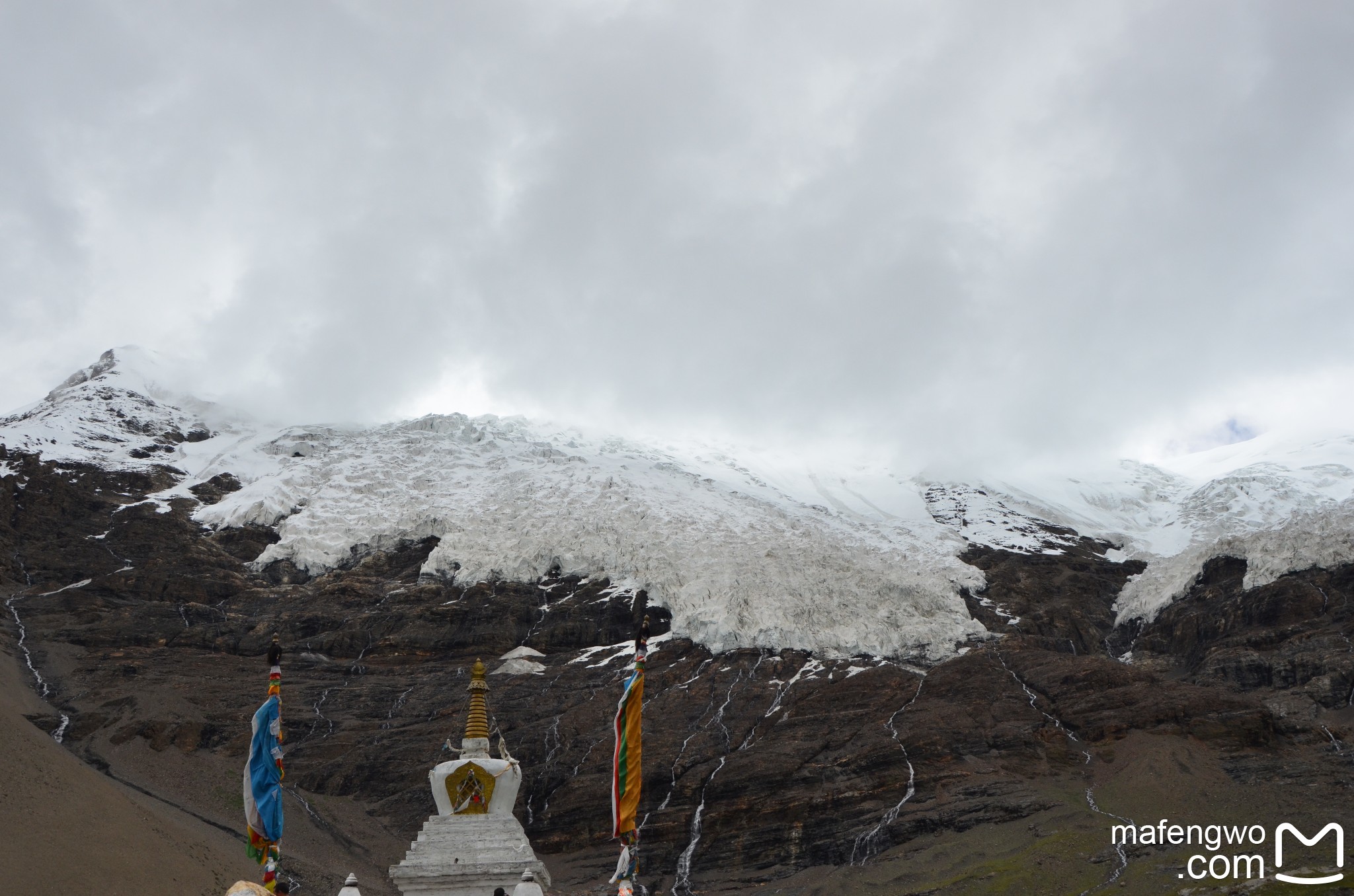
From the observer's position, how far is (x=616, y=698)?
108500mm

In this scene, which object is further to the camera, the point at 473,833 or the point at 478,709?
the point at 478,709

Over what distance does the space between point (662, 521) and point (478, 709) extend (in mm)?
93881

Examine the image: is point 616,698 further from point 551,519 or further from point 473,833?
point 473,833

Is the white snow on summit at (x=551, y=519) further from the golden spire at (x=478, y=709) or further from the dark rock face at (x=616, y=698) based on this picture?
the golden spire at (x=478, y=709)

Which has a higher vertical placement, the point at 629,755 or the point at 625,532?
the point at 625,532

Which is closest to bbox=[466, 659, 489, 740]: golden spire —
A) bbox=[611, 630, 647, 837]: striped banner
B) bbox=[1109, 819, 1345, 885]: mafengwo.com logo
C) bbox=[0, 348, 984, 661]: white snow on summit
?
bbox=[611, 630, 647, 837]: striped banner

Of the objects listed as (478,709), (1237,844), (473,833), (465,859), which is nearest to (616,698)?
(1237,844)

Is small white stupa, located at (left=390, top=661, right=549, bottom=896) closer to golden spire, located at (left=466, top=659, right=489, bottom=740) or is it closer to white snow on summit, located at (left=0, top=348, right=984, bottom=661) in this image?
golden spire, located at (left=466, top=659, right=489, bottom=740)

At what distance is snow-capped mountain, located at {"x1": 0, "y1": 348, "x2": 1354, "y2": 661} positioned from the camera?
395ft

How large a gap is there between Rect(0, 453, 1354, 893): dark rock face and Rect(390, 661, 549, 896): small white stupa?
33.4 metres

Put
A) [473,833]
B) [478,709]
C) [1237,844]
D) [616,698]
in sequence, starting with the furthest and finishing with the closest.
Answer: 1. [616,698]
2. [1237,844]
3. [478,709]
4. [473,833]

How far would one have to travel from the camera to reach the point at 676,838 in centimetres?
8781

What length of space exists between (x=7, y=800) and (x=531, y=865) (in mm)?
43433

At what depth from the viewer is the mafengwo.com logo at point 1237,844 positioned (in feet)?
206
